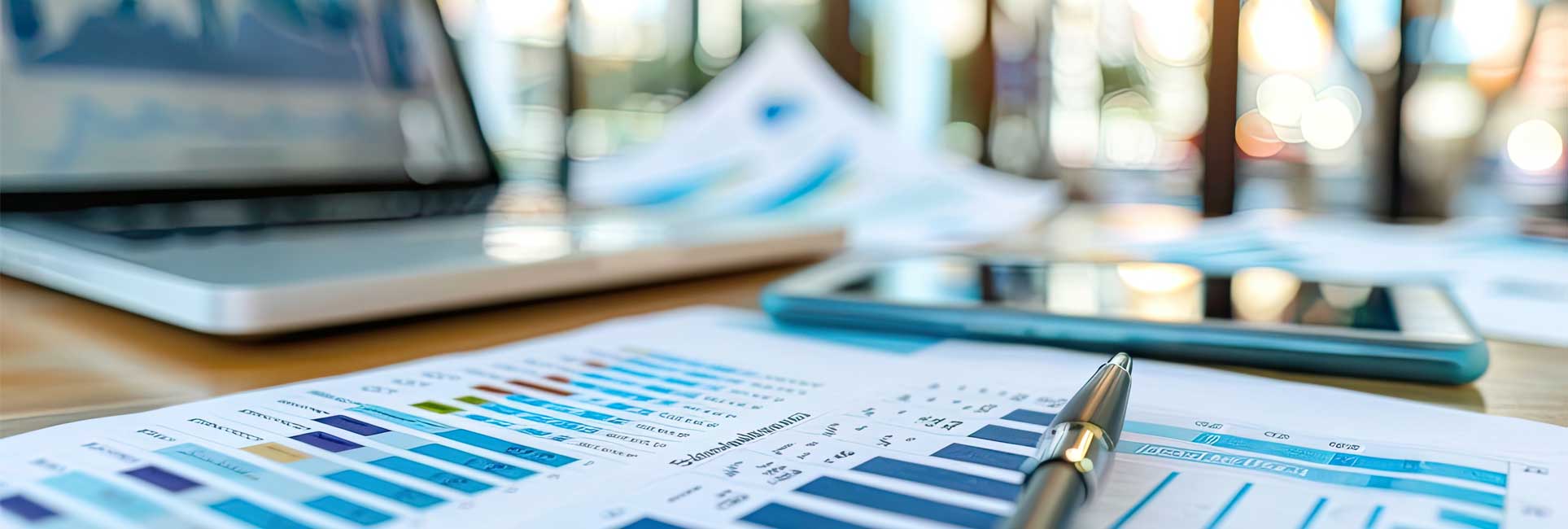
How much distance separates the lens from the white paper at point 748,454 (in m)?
0.18

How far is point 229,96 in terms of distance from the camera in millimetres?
575

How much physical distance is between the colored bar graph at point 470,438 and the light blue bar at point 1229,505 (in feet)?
0.41

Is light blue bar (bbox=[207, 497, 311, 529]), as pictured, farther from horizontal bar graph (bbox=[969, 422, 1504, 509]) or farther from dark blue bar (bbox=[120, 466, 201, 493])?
horizontal bar graph (bbox=[969, 422, 1504, 509])

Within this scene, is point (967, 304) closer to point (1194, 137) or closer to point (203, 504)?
point (203, 504)

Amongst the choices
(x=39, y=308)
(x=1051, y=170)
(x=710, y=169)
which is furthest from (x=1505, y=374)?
(x=1051, y=170)

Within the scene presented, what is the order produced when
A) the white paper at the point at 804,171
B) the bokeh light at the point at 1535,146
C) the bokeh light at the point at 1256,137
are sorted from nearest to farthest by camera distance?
1. the white paper at the point at 804,171
2. the bokeh light at the point at 1535,146
3. the bokeh light at the point at 1256,137

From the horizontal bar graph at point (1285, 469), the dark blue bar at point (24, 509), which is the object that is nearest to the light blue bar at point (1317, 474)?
the horizontal bar graph at point (1285, 469)

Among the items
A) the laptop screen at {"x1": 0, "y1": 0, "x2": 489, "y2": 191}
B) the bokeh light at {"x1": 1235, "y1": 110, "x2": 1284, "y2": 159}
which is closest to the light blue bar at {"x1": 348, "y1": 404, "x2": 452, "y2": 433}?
the laptop screen at {"x1": 0, "y1": 0, "x2": 489, "y2": 191}

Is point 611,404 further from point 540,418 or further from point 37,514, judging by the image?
point 37,514

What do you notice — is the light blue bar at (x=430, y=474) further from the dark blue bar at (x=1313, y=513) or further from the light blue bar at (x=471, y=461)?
the dark blue bar at (x=1313, y=513)

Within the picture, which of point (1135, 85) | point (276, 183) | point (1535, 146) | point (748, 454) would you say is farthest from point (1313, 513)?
point (1135, 85)

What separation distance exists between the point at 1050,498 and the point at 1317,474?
8 cm

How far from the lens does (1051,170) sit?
9.60ft

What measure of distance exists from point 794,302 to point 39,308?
315 millimetres
